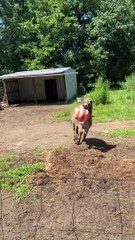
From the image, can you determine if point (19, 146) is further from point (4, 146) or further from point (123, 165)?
point (123, 165)

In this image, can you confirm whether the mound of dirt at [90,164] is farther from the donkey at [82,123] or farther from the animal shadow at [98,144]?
the donkey at [82,123]

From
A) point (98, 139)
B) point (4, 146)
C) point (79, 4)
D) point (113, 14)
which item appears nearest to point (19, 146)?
point (4, 146)

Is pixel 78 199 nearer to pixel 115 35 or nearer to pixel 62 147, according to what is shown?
pixel 62 147

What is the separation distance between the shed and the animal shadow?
10.9 m

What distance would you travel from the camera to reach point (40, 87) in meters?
21.5

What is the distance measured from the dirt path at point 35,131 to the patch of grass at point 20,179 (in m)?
1.86

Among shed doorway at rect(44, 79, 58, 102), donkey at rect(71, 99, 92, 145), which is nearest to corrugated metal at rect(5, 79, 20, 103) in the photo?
shed doorway at rect(44, 79, 58, 102)

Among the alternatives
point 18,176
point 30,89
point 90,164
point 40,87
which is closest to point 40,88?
point 40,87

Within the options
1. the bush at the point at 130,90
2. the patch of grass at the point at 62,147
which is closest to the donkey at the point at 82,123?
the patch of grass at the point at 62,147

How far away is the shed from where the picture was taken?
805 inches

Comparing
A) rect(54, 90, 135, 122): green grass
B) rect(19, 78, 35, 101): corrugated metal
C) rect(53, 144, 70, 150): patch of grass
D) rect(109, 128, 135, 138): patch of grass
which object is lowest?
rect(19, 78, 35, 101): corrugated metal

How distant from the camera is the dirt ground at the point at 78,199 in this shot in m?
4.82

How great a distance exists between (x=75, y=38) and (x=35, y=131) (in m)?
15.5

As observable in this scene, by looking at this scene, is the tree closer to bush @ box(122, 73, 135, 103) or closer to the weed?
bush @ box(122, 73, 135, 103)
